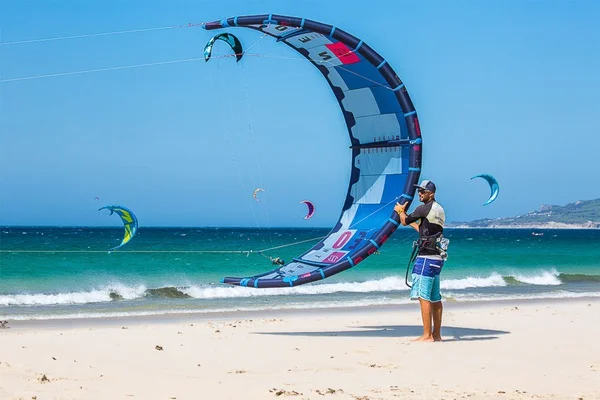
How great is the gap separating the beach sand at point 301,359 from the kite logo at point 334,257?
965mm

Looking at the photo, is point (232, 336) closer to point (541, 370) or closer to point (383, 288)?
point (541, 370)

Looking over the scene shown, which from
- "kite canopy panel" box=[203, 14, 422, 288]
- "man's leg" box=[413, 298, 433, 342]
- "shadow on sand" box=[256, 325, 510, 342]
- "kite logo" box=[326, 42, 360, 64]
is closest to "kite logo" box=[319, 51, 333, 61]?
"kite canopy panel" box=[203, 14, 422, 288]

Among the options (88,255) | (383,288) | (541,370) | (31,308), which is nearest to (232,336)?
(541,370)

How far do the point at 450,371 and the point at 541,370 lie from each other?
942mm

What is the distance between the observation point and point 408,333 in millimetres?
11961

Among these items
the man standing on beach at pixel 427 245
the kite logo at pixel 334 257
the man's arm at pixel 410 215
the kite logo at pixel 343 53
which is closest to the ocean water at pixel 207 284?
the kite logo at pixel 334 257

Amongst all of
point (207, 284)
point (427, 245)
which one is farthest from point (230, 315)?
point (207, 284)

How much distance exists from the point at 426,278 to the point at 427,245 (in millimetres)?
380

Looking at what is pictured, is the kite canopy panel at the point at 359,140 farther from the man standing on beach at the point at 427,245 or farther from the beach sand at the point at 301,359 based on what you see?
the beach sand at the point at 301,359

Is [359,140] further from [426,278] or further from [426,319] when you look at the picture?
[426,319]

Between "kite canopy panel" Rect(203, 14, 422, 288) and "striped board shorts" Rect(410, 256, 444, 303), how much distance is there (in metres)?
0.89

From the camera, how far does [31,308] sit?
17.7m

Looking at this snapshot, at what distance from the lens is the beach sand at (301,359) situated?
8039 mm

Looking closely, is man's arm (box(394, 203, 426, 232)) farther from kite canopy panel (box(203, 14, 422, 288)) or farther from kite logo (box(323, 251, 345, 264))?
kite logo (box(323, 251, 345, 264))
